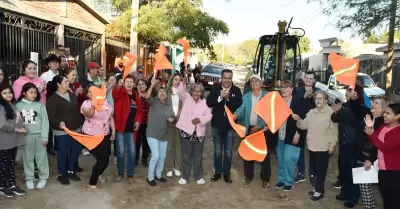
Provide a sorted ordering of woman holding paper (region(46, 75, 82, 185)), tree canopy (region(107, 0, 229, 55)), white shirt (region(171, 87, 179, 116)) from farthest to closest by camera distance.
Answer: tree canopy (region(107, 0, 229, 55)) < white shirt (region(171, 87, 179, 116)) < woman holding paper (region(46, 75, 82, 185))

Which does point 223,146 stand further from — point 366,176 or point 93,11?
point 93,11

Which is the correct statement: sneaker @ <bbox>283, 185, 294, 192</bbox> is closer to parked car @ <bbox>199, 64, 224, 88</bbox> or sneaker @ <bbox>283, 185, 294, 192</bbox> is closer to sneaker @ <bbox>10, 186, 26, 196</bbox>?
sneaker @ <bbox>10, 186, 26, 196</bbox>

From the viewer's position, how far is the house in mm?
7926

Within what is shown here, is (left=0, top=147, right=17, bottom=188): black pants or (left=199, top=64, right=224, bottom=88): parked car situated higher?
(left=199, top=64, right=224, bottom=88): parked car

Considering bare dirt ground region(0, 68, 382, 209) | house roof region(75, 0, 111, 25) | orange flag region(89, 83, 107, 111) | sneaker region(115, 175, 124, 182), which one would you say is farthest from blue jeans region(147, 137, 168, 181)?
house roof region(75, 0, 111, 25)

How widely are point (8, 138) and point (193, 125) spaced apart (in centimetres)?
253

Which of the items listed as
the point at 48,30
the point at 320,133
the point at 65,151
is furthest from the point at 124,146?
the point at 48,30

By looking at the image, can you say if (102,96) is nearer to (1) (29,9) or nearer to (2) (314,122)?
(2) (314,122)

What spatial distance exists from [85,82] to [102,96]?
199 centimetres

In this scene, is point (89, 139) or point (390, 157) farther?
point (89, 139)

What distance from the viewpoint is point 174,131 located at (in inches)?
243

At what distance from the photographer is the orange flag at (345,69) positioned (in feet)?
15.8

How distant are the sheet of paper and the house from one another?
7257 millimetres

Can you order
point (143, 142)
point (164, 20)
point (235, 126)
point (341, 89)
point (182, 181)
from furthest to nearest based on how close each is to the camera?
1. point (341, 89)
2. point (164, 20)
3. point (143, 142)
4. point (182, 181)
5. point (235, 126)
